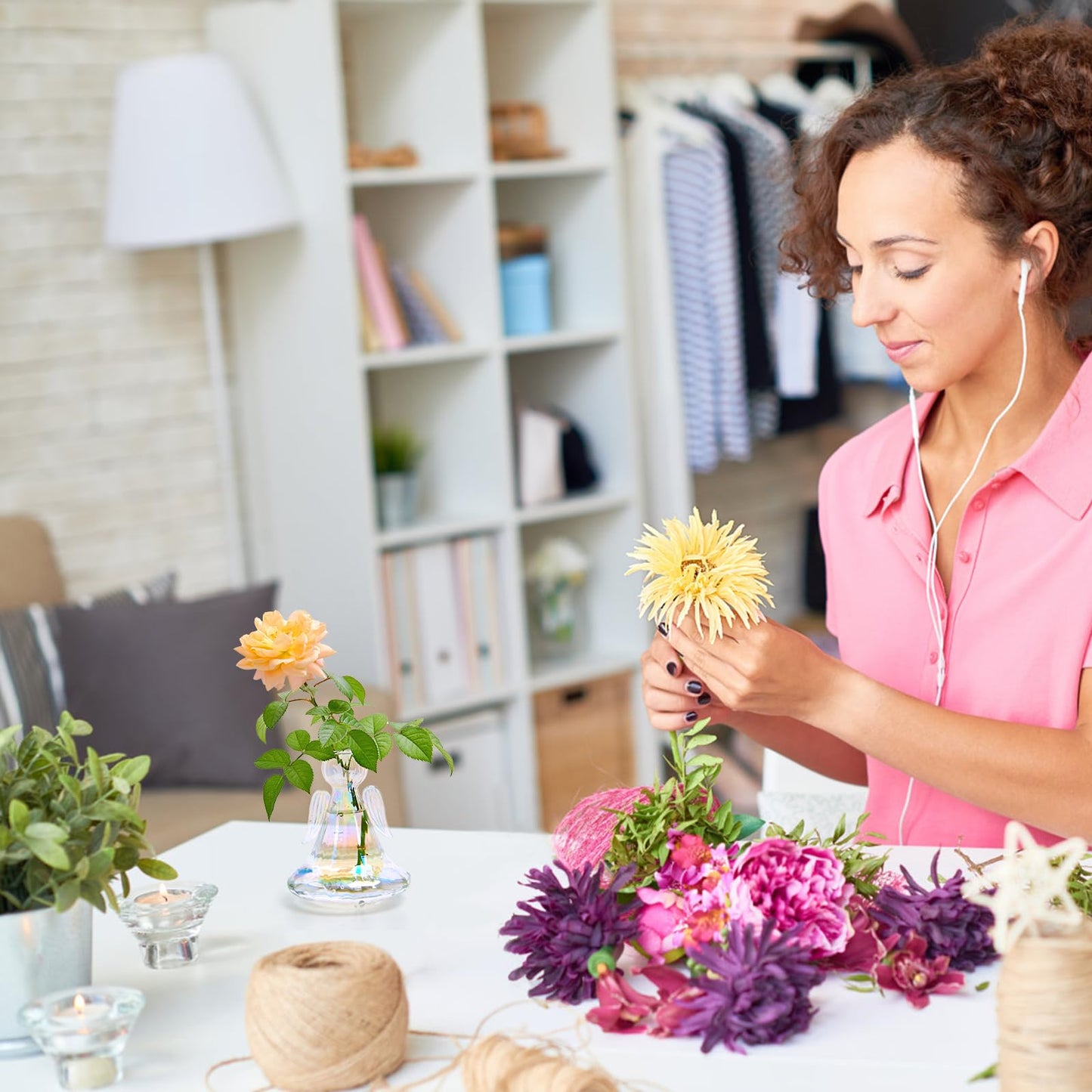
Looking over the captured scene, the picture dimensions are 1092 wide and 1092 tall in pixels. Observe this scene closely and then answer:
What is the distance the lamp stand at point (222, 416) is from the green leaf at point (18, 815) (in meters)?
2.42

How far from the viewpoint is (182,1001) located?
1110 millimetres

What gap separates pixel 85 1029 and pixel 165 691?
5.62 feet

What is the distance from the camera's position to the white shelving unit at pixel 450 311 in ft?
10.3

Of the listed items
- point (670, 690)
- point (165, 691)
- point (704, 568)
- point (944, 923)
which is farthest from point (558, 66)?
point (944, 923)

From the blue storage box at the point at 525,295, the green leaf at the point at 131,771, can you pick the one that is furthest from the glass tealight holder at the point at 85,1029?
the blue storage box at the point at 525,295

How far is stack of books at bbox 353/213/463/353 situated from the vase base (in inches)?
79.1

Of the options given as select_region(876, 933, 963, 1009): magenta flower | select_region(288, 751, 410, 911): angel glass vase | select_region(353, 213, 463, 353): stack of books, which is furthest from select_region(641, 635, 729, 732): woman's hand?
select_region(353, 213, 463, 353): stack of books

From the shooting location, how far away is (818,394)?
12.6 feet

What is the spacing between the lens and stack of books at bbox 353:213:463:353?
3174 mm

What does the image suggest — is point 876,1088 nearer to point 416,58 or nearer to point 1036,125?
point 1036,125

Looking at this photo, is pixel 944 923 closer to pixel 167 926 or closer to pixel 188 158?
pixel 167 926

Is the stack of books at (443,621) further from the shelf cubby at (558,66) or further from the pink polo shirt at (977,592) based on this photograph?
the pink polo shirt at (977,592)

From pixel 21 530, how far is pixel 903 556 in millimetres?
1771

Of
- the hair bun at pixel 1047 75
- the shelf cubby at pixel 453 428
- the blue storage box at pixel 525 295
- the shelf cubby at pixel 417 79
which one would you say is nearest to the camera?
the hair bun at pixel 1047 75
